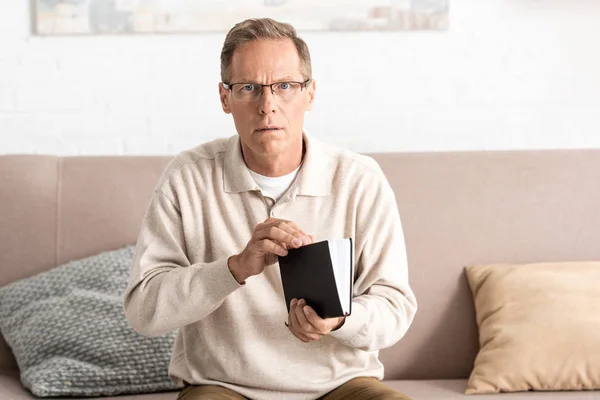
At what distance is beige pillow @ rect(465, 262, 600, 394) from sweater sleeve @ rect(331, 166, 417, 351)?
419 millimetres

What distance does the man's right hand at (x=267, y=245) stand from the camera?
1.61 metres

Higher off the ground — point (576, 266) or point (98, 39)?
point (98, 39)

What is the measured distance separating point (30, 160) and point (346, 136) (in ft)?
3.10

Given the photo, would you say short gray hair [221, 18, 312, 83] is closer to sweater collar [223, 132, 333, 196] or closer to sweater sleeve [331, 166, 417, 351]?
sweater collar [223, 132, 333, 196]

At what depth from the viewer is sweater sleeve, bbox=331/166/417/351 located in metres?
1.77

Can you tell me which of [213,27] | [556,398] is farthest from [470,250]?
[213,27]

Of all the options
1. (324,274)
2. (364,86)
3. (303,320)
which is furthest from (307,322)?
(364,86)

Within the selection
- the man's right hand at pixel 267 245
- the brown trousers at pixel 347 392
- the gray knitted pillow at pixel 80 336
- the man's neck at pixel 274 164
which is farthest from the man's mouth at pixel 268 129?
the gray knitted pillow at pixel 80 336

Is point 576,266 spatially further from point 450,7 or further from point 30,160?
point 30,160

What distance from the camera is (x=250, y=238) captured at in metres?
1.82

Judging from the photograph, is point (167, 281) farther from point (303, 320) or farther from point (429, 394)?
point (429, 394)

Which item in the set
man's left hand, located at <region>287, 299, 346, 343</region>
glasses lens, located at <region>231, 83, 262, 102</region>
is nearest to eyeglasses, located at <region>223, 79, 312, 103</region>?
glasses lens, located at <region>231, 83, 262, 102</region>

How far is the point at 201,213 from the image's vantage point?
1887 millimetres

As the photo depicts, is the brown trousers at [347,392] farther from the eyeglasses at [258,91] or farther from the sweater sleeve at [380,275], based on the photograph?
the eyeglasses at [258,91]
